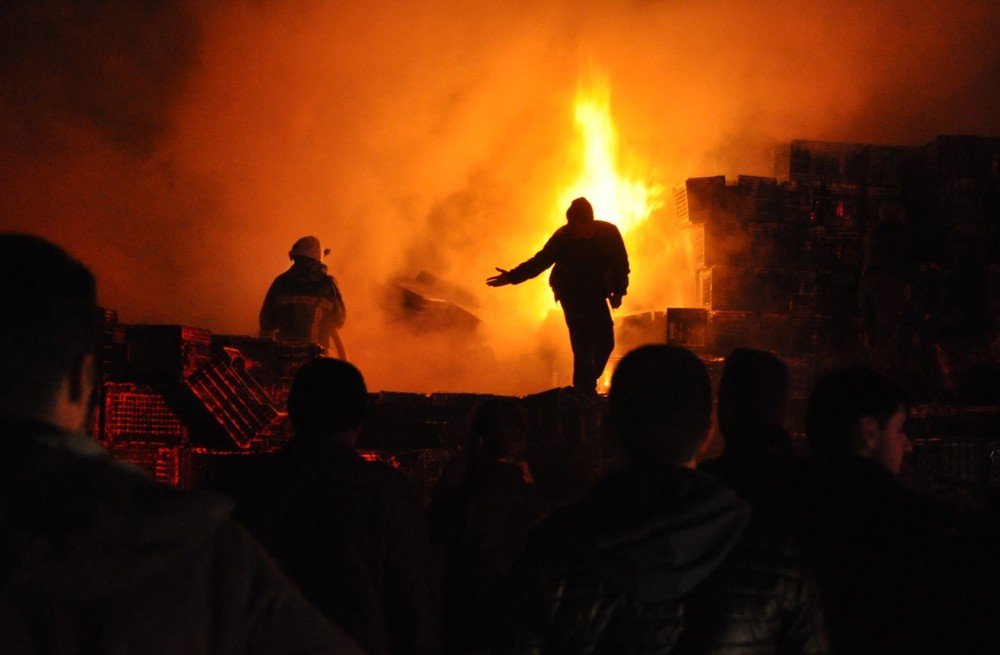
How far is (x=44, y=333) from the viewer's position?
144 cm

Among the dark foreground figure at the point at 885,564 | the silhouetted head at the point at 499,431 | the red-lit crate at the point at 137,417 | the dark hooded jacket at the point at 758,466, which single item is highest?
the red-lit crate at the point at 137,417

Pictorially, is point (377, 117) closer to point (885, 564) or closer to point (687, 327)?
point (687, 327)

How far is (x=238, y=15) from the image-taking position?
14.4 metres

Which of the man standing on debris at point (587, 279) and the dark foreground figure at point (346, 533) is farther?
the man standing on debris at point (587, 279)

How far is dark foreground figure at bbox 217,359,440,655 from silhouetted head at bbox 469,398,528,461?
1.03m

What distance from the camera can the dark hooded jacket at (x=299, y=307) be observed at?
29.9 ft

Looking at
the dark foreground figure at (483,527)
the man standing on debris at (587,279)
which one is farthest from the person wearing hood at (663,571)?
the man standing on debris at (587,279)

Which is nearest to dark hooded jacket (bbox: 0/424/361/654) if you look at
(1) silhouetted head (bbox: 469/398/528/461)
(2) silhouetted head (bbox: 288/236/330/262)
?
(1) silhouetted head (bbox: 469/398/528/461)

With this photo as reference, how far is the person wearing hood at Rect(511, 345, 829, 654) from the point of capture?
74.5 inches

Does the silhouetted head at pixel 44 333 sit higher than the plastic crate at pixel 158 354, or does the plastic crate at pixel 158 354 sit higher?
the plastic crate at pixel 158 354

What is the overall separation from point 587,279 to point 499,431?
420 centimetres

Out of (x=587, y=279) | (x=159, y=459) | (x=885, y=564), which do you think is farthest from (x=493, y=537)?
(x=587, y=279)

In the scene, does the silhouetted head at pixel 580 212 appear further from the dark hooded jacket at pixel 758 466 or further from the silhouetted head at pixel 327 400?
the silhouetted head at pixel 327 400

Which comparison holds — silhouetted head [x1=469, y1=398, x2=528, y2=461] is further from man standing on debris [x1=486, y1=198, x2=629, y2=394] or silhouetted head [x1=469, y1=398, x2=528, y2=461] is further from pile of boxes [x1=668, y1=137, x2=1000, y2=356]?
pile of boxes [x1=668, y1=137, x2=1000, y2=356]
